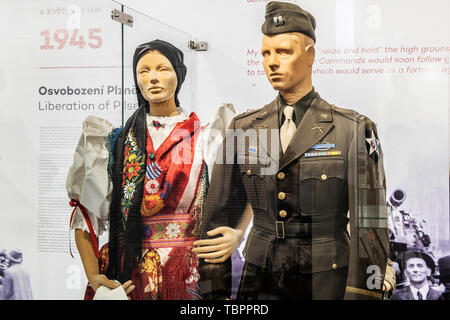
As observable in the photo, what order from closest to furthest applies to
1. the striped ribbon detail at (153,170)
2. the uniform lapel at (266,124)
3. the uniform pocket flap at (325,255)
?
the uniform pocket flap at (325,255) → the uniform lapel at (266,124) → the striped ribbon detail at (153,170)

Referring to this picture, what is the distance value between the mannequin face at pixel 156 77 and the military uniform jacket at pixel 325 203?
56 centimetres

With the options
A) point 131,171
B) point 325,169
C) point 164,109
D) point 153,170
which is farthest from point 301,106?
point 131,171

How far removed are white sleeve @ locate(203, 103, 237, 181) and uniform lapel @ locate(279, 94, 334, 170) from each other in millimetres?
332

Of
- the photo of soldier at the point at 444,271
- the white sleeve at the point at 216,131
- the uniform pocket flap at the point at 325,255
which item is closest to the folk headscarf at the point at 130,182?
the white sleeve at the point at 216,131

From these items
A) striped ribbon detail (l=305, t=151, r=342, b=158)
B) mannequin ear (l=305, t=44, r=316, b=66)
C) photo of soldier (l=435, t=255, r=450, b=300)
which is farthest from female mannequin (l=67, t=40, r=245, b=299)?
photo of soldier (l=435, t=255, r=450, b=300)

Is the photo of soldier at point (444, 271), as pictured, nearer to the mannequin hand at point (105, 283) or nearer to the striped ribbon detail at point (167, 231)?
the striped ribbon detail at point (167, 231)

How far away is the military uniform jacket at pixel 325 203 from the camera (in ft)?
7.80

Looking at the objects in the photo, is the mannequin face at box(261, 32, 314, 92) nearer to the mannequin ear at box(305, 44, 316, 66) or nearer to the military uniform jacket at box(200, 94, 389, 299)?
the mannequin ear at box(305, 44, 316, 66)

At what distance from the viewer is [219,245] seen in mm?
2549

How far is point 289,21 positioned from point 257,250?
110cm

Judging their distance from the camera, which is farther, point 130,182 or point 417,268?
point 130,182

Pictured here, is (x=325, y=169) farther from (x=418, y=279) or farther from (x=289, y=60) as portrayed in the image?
(x=418, y=279)

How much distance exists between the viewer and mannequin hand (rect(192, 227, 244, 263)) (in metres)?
2.53
